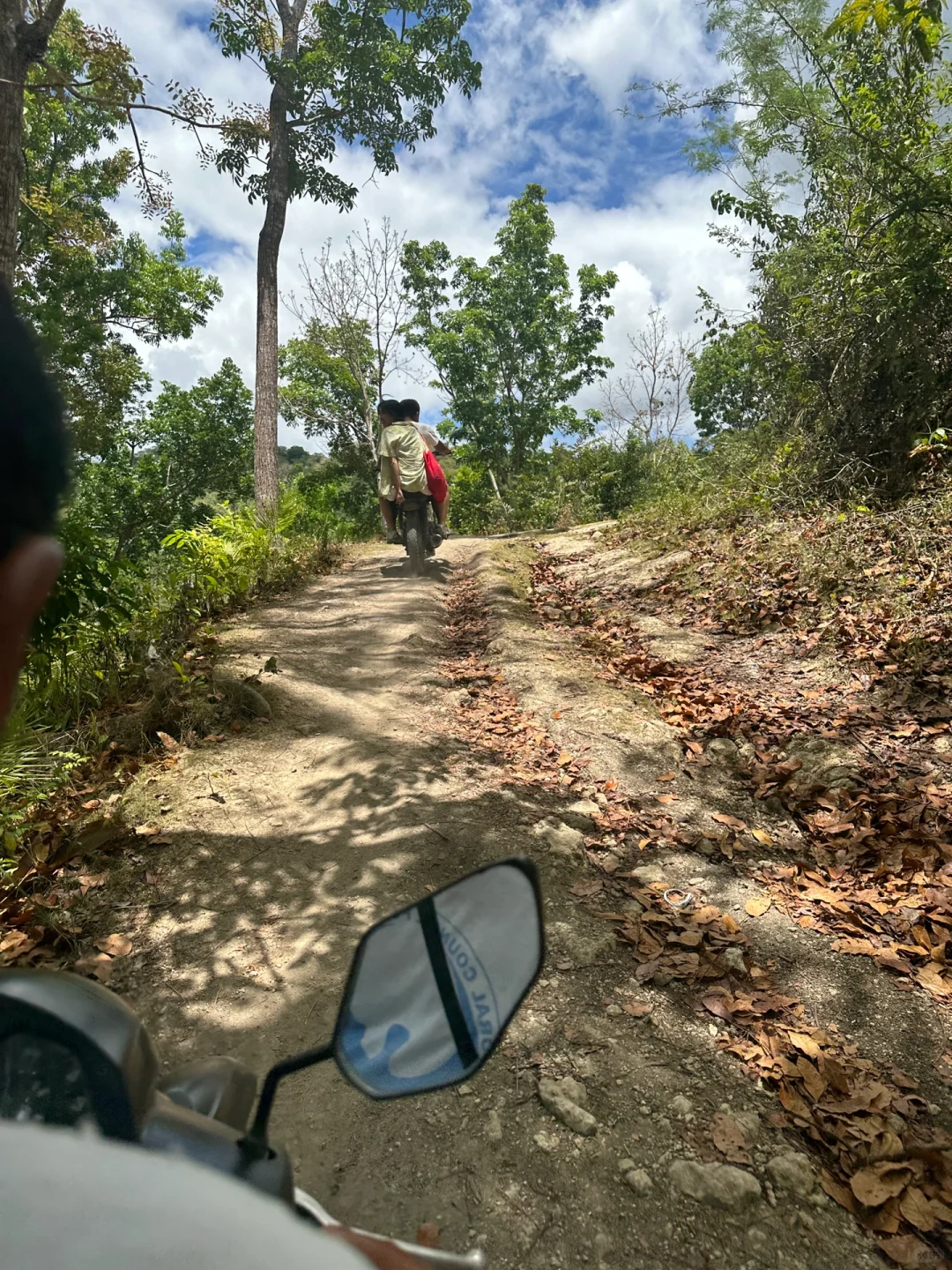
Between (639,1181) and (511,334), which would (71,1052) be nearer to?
(639,1181)

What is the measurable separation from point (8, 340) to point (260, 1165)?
0.82m

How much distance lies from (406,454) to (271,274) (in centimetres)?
443

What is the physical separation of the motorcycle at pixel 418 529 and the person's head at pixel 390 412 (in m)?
0.94

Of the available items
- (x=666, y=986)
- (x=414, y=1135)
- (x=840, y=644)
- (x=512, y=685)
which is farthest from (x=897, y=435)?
(x=414, y=1135)

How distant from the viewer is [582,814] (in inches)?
142

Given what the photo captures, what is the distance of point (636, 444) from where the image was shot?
1642 cm

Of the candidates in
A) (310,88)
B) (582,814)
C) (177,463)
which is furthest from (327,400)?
(582,814)

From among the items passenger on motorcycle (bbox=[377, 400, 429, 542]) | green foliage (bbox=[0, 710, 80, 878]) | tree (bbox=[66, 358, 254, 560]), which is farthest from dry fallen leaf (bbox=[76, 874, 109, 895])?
tree (bbox=[66, 358, 254, 560])

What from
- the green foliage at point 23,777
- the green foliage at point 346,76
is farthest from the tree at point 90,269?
the green foliage at point 23,777

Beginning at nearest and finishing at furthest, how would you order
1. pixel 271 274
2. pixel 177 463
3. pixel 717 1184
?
1. pixel 717 1184
2. pixel 271 274
3. pixel 177 463

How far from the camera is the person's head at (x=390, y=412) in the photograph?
8.64m

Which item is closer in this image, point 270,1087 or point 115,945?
point 270,1087

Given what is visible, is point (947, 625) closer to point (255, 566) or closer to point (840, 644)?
point (840, 644)

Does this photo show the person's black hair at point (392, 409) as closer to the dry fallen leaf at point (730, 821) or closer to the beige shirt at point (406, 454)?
the beige shirt at point (406, 454)
